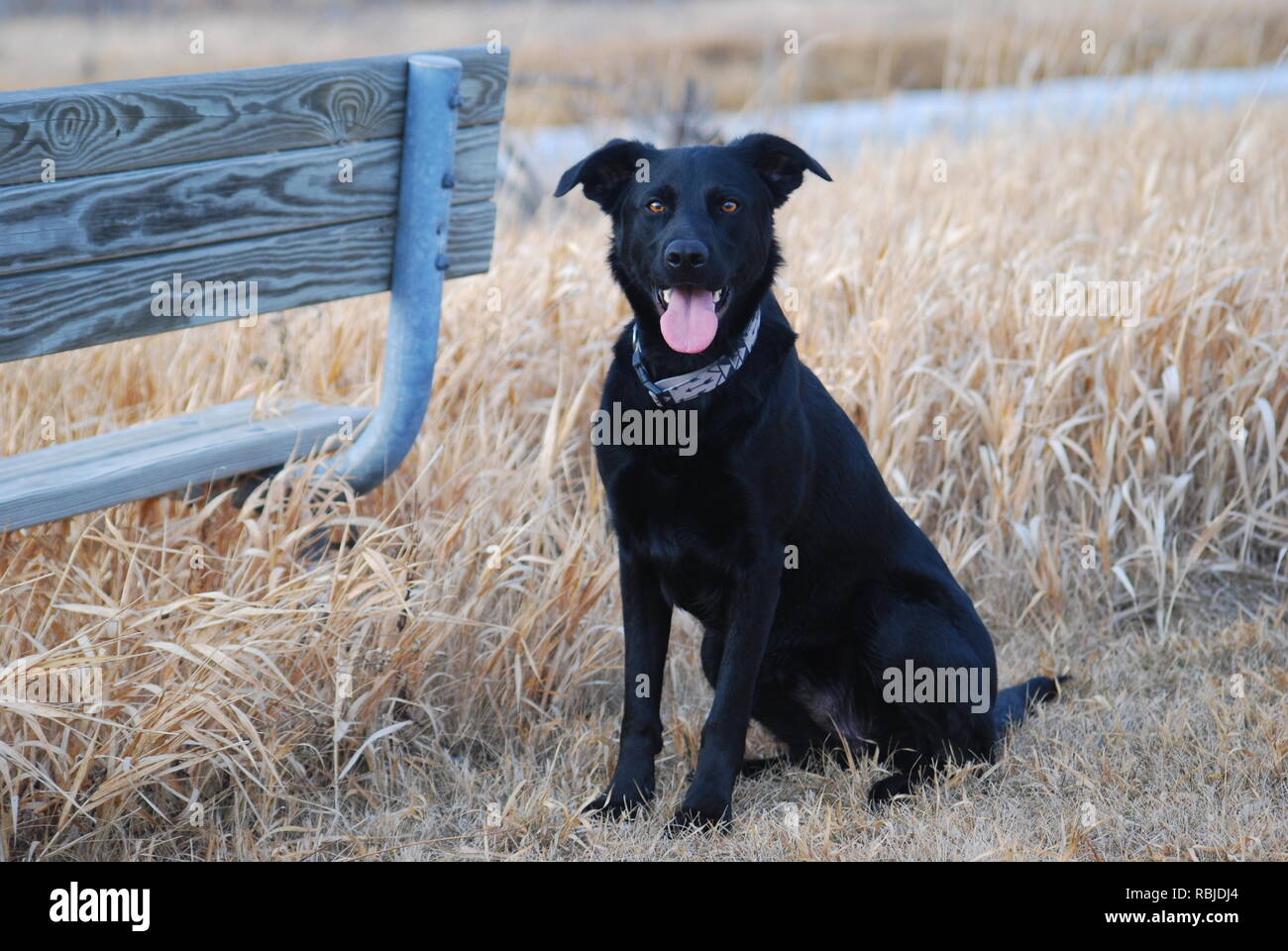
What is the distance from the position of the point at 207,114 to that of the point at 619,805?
1587 mm

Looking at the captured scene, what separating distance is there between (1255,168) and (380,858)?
5.02 meters

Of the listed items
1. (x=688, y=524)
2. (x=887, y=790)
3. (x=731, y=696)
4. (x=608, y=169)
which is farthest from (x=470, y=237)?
(x=887, y=790)

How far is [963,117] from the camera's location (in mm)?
6410

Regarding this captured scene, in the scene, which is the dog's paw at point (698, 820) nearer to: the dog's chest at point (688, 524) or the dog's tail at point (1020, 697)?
the dog's chest at point (688, 524)

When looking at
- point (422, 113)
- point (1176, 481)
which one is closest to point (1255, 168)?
point (1176, 481)

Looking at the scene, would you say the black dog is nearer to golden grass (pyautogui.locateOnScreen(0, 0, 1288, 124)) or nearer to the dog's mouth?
the dog's mouth

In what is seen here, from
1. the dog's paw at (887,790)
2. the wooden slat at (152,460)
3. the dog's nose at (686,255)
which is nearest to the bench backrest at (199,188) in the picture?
the wooden slat at (152,460)

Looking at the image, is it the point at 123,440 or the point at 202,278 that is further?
the point at 123,440

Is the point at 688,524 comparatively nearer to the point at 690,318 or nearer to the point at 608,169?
the point at 690,318

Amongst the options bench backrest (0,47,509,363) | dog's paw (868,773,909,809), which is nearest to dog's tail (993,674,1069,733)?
dog's paw (868,773,909,809)

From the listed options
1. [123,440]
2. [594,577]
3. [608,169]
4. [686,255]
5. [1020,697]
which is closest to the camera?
[686,255]

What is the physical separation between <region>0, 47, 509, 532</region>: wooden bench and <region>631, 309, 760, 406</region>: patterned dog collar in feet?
2.42

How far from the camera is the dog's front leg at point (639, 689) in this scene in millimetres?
2582

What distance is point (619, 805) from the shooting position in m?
2.56
